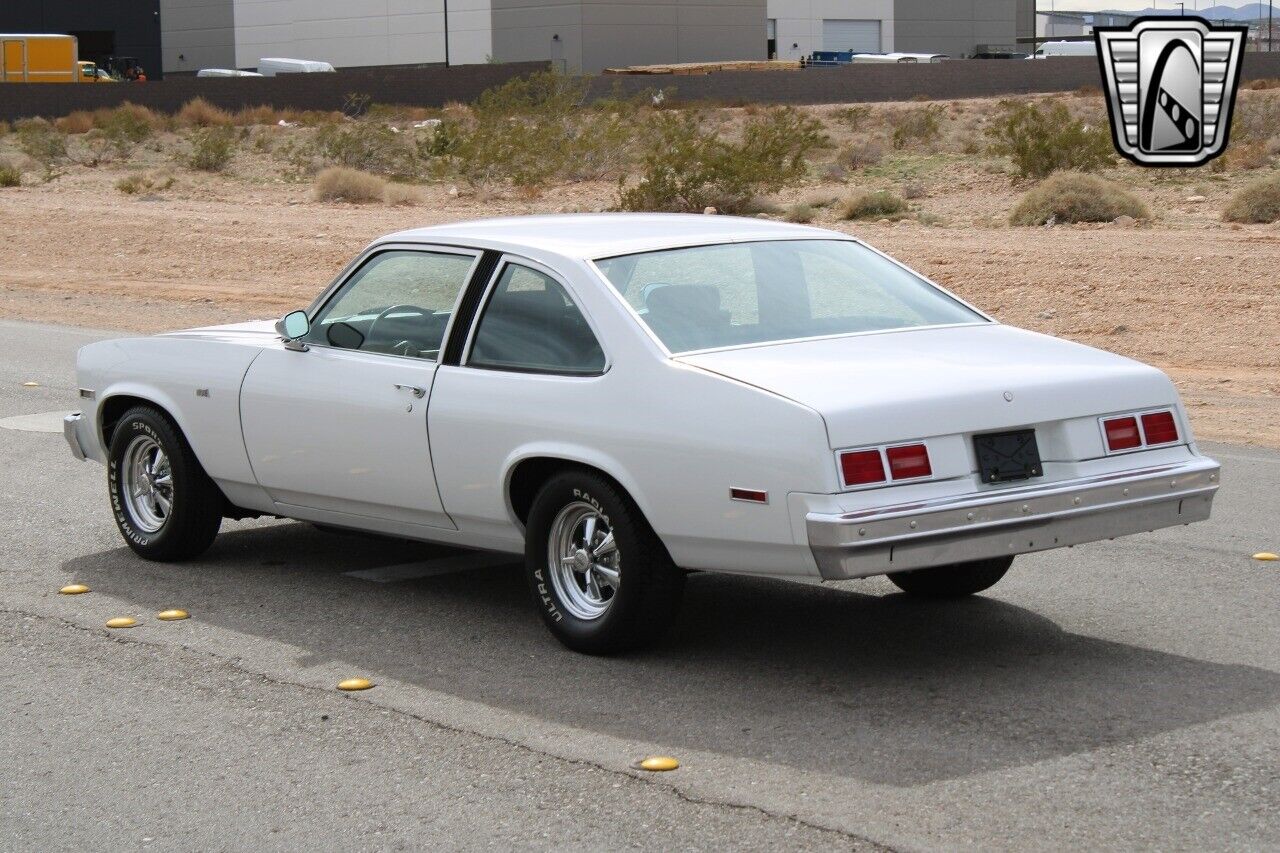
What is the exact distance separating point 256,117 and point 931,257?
44.3 m

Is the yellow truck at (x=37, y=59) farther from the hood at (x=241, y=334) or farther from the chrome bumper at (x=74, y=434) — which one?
Answer: the hood at (x=241, y=334)

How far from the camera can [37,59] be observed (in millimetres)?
72188

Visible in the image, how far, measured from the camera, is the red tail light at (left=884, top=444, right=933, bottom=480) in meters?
5.41

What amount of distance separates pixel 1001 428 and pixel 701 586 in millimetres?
2080

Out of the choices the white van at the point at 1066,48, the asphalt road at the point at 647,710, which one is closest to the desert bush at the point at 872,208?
the asphalt road at the point at 647,710

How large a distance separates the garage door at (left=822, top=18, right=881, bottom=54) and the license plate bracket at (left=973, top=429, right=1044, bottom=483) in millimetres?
89542

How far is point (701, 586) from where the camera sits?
7371mm

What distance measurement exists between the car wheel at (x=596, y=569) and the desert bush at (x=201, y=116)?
53.7 m

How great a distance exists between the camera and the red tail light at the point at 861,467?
5.34 metres

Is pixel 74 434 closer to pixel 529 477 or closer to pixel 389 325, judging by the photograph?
pixel 389 325

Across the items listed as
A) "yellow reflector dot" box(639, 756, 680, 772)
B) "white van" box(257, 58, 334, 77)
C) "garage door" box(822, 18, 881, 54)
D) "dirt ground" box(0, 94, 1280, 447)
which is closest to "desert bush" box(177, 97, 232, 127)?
"dirt ground" box(0, 94, 1280, 447)

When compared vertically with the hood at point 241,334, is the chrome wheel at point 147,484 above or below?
below

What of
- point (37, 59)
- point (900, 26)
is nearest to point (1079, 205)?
point (37, 59)

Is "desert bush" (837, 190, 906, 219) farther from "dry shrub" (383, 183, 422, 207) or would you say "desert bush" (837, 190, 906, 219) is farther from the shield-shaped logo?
"dry shrub" (383, 183, 422, 207)
